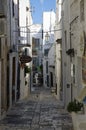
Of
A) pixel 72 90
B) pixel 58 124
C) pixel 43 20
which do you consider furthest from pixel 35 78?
pixel 58 124

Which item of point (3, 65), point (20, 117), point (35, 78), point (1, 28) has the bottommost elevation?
point (35, 78)

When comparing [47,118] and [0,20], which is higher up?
[0,20]

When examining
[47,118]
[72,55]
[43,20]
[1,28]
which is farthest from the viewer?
[43,20]

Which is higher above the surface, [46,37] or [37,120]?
[46,37]

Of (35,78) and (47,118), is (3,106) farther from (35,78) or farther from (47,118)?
(35,78)

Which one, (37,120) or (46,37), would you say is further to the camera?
(46,37)

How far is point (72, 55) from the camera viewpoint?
18312mm

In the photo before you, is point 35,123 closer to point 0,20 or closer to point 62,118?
point 62,118

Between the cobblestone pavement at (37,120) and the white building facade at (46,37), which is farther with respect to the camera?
the white building facade at (46,37)

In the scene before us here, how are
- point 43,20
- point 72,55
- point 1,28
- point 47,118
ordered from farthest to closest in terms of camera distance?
1. point 43,20
2. point 72,55
3. point 47,118
4. point 1,28

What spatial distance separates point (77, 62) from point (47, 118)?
2737 millimetres

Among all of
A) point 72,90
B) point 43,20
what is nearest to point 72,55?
point 72,90

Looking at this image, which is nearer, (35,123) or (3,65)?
(35,123)

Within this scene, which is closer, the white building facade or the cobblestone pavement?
the cobblestone pavement
